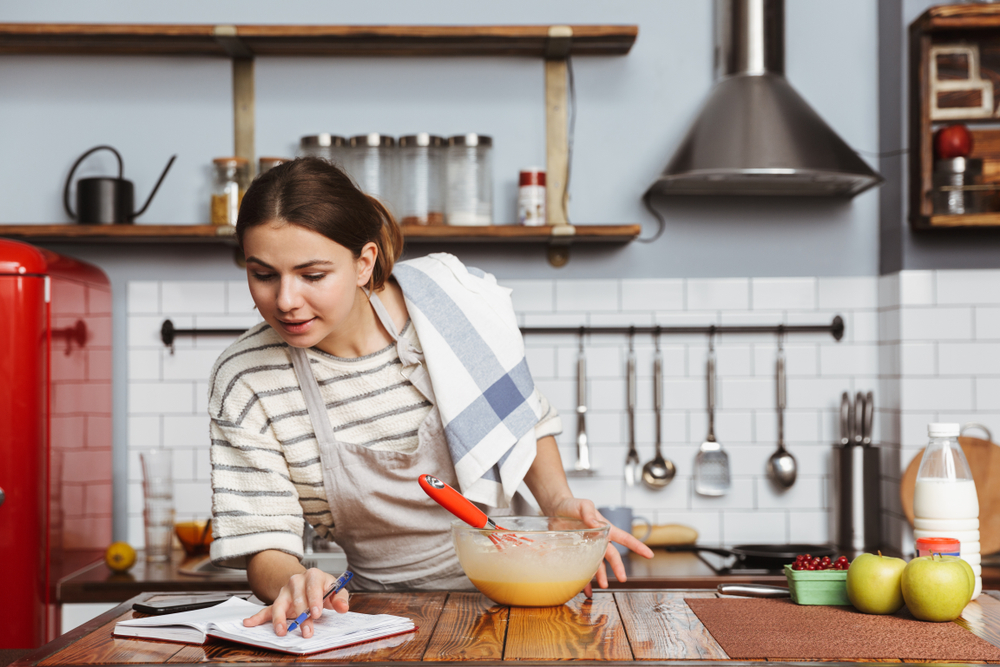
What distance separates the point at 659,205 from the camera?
268 cm

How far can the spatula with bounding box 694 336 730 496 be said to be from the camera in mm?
2633

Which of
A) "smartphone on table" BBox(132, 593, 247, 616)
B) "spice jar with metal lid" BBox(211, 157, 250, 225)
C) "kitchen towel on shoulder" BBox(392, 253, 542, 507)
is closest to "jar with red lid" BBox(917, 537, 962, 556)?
"kitchen towel on shoulder" BBox(392, 253, 542, 507)

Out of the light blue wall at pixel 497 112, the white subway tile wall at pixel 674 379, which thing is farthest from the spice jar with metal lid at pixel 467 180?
the white subway tile wall at pixel 674 379

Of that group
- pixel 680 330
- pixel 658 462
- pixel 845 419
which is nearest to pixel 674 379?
pixel 680 330

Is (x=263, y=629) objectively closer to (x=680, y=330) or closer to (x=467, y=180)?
(x=467, y=180)

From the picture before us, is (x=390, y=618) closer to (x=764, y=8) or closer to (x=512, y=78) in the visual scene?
(x=512, y=78)

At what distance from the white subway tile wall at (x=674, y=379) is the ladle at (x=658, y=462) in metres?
0.02

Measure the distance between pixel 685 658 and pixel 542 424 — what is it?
2.35 ft

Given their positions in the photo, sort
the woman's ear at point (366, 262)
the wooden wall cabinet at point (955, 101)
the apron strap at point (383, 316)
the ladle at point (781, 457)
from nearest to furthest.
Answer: the woman's ear at point (366, 262) < the apron strap at point (383, 316) < the wooden wall cabinet at point (955, 101) < the ladle at point (781, 457)

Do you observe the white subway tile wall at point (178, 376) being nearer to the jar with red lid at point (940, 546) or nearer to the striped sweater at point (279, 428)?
the striped sweater at point (279, 428)

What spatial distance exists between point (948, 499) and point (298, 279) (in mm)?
1071

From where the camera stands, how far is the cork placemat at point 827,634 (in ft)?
3.34

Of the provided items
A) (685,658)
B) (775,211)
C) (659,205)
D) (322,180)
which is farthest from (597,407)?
(685,658)

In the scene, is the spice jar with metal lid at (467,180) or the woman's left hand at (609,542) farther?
the spice jar with metal lid at (467,180)
